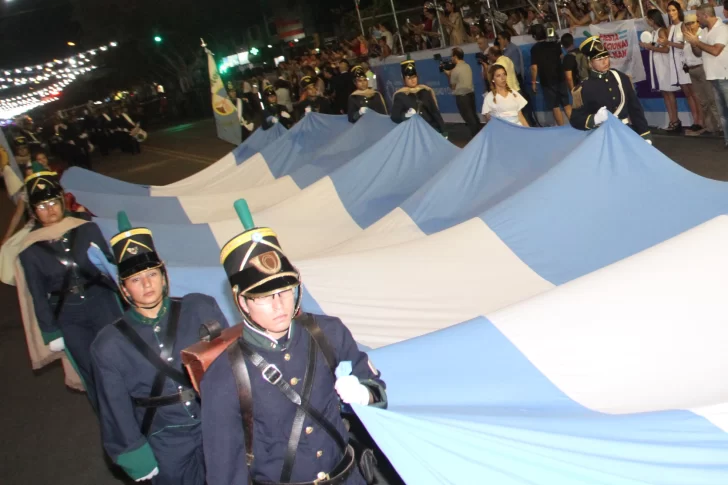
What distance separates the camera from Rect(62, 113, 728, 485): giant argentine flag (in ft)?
9.52

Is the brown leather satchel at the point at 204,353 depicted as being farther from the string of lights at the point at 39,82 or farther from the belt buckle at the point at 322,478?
the string of lights at the point at 39,82

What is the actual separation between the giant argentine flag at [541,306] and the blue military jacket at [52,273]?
0.75 meters

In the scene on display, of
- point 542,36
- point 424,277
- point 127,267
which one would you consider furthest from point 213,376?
point 542,36

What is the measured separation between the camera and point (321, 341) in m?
2.99

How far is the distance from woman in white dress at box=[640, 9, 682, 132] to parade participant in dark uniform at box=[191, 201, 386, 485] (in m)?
9.63

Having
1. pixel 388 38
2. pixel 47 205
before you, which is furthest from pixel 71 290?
pixel 388 38

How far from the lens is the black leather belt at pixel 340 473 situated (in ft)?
9.63

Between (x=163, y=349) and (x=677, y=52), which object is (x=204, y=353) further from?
(x=677, y=52)

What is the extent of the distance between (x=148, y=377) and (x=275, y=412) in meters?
1.19

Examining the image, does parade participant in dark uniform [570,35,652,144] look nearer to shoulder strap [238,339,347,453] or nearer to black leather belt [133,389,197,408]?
black leather belt [133,389,197,408]

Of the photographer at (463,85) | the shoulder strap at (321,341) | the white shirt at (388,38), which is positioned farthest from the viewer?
the white shirt at (388,38)

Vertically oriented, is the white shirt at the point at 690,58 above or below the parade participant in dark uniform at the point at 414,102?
below

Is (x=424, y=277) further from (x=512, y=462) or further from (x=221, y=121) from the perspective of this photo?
(x=221, y=121)

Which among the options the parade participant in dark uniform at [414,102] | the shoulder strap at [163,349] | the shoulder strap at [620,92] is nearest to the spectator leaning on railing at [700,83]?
the parade participant in dark uniform at [414,102]
